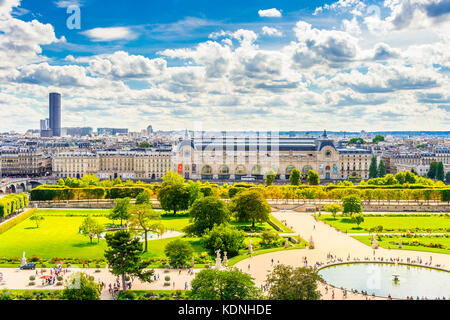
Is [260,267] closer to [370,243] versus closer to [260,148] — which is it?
[370,243]

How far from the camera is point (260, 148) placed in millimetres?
122562

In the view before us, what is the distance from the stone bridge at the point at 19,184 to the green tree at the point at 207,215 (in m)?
58.5

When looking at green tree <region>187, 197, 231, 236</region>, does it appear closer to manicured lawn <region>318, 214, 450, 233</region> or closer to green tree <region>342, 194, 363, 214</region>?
manicured lawn <region>318, 214, 450, 233</region>

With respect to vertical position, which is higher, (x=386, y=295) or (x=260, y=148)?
(x=260, y=148)

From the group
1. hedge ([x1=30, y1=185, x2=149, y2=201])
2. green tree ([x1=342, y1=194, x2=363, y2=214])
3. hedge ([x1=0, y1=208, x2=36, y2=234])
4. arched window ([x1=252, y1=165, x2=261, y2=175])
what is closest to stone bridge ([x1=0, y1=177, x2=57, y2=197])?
hedge ([x1=30, y1=185, x2=149, y2=201])

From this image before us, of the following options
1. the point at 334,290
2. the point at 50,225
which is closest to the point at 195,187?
the point at 50,225

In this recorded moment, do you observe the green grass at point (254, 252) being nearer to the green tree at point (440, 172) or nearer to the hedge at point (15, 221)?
the hedge at point (15, 221)

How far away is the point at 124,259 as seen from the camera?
3597 cm

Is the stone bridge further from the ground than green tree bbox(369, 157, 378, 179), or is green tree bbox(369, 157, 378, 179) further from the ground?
green tree bbox(369, 157, 378, 179)

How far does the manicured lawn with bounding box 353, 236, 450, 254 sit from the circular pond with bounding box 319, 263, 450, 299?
6883 millimetres

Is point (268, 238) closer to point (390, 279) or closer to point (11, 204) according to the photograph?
point (390, 279)

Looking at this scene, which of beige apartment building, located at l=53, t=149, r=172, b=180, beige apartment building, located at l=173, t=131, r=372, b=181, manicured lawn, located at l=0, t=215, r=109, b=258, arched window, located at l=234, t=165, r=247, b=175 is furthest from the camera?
beige apartment building, located at l=53, t=149, r=172, b=180

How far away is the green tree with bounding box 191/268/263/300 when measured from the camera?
1107 inches

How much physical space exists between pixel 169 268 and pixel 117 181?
57.4 meters
